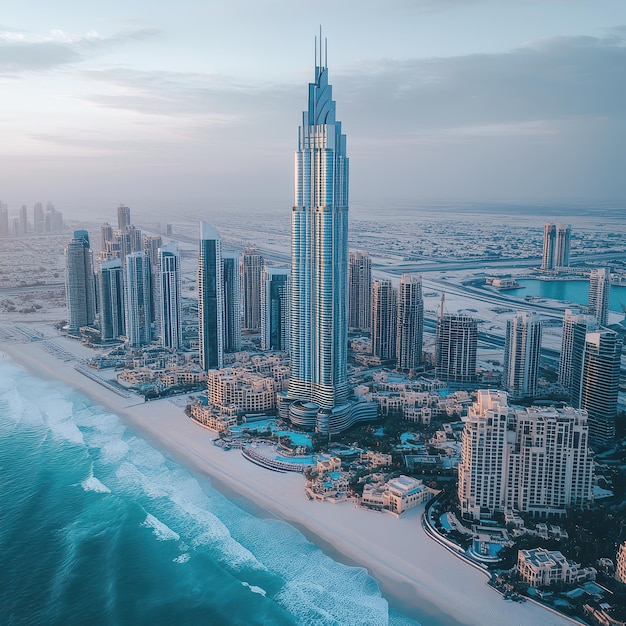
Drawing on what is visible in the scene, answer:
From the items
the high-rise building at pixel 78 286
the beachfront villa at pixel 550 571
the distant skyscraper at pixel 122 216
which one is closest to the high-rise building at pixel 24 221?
the distant skyscraper at pixel 122 216

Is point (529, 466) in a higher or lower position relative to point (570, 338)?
lower

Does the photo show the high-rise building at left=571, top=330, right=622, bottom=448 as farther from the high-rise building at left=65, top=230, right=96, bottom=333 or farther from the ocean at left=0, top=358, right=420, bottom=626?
the high-rise building at left=65, top=230, right=96, bottom=333

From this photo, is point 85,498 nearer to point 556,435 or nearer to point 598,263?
point 556,435

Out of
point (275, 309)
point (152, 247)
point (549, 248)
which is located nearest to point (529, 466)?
point (275, 309)

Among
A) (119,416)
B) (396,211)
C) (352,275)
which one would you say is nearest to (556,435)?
(119,416)

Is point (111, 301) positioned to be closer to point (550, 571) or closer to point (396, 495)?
point (396, 495)

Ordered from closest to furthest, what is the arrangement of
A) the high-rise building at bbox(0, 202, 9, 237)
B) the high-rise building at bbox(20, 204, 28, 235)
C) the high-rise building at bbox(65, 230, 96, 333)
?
1. the high-rise building at bbox(65, 230, 96, 333)
2. the high-rise building at bbox(0, 202, 9, 237)
3. the high-rise building at bbox(20, 204, 28, 235)

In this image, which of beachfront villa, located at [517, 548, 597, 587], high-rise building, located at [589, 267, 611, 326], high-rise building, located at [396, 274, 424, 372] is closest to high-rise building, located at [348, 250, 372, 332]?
high-rise building, located at [396, 274, 424, 372]
